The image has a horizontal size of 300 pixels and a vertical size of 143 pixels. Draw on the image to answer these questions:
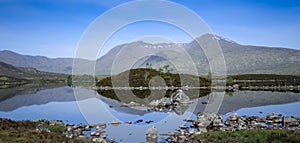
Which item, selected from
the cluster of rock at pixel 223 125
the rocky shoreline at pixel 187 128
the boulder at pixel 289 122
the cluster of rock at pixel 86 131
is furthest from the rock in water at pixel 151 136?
the boulder at pixel 289 122

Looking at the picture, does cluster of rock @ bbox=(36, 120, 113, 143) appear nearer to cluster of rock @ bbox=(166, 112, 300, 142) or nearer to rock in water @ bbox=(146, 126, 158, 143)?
rock in water @ bbox=(146, 126, 158, 143)

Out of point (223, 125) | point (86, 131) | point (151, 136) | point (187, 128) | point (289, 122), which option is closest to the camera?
point (151, 136)

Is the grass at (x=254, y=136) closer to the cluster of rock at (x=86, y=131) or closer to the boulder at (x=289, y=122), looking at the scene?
the boulder at (x=289, y=122)

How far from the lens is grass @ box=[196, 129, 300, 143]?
1919 cm

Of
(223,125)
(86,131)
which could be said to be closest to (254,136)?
(223,125)

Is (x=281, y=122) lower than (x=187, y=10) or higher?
lower

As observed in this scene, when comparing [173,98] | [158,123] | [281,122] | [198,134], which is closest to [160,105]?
[173,98]

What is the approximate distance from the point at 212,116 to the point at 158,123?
6.14 metres

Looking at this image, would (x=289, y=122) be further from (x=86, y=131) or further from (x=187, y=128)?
(x=86, y=131)

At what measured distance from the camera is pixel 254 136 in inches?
813

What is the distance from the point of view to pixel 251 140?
66.3 ft

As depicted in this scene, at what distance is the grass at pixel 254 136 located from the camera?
1919cm

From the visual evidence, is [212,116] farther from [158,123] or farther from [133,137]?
[133,137]

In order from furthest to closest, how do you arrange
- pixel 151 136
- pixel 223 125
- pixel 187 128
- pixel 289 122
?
pixel 223 125
pixel 289 122
pixel 187 128
pixel 151 136
